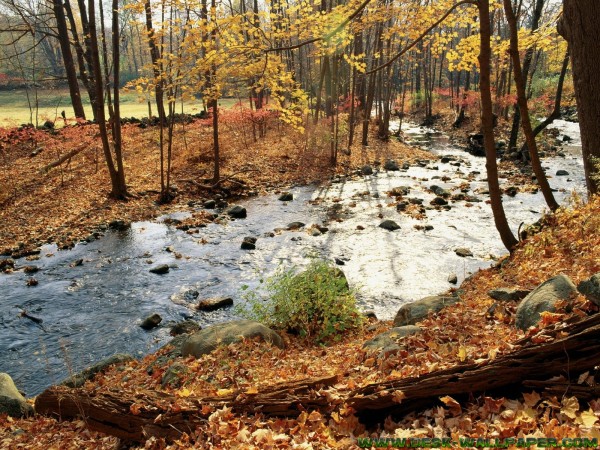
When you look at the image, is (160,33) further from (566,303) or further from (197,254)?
(566,303)

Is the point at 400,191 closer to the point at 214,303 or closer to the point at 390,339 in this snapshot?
the point at 214,303

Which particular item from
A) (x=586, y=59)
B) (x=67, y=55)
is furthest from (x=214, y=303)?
(x=67, y=55)

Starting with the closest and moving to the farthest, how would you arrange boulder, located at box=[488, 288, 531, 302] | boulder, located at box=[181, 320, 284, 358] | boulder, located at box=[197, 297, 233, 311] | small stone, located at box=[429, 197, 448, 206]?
1. boulder, located at box=[488, 288, 531, 302]
2. boulder, located at box=[181, 320, 284, 358]
3. boulder, located at box=[197, 297, 233, 311]
4. small stone, located at box=[429, 197, 448, 206]

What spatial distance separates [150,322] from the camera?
830 centimetres

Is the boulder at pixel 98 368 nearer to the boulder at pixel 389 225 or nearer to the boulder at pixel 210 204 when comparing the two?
the boulder at pixel 389 225

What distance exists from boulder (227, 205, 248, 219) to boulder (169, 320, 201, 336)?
6673 mm

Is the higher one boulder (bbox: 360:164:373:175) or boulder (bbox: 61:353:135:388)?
boulder (bbox: 360:164:373:175)

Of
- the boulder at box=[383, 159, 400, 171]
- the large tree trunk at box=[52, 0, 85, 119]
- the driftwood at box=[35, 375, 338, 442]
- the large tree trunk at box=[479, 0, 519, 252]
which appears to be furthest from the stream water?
the large tree trunk at box=[52, 0, 85, 119]

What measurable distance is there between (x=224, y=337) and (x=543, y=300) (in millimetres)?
4319

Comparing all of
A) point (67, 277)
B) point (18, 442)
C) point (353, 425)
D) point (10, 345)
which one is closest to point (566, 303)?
point (353, 425)

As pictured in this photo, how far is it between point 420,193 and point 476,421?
14.2 metres

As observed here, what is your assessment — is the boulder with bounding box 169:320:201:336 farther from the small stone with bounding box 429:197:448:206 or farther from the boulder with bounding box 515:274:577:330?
the small stone with bounding box 429:197:448:206

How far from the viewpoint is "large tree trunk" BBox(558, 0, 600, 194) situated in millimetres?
6238

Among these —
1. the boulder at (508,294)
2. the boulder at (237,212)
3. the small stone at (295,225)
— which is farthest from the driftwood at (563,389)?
the boulder at (237,212)
